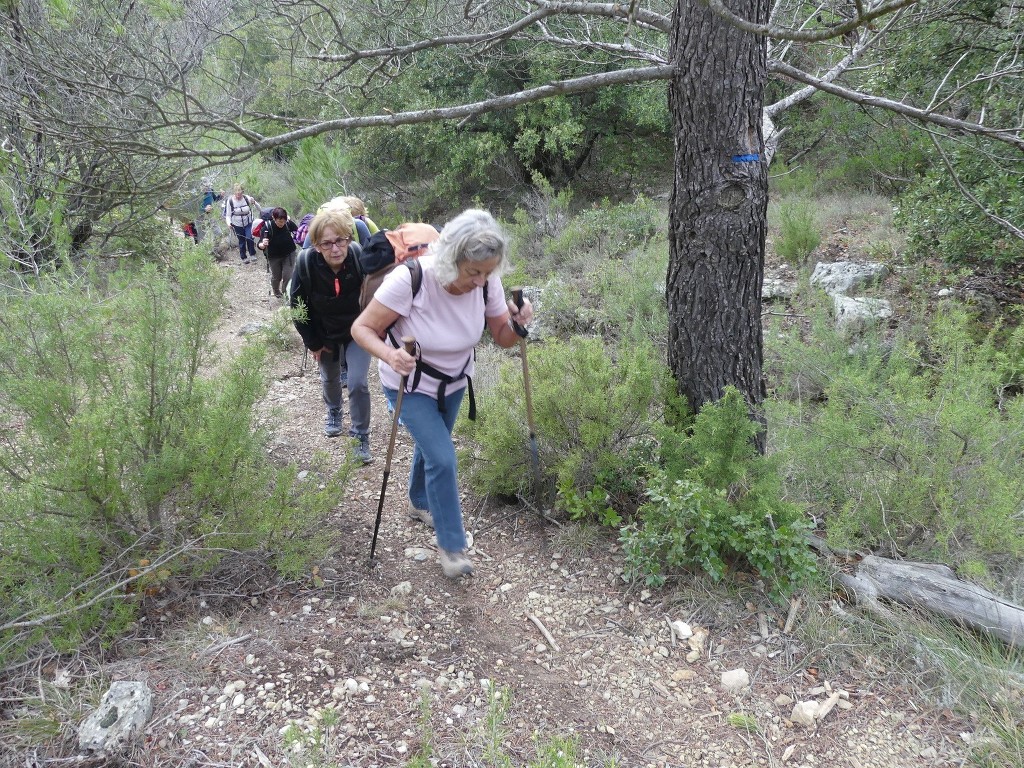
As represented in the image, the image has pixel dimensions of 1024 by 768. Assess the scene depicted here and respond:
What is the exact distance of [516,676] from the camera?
294 centimetres

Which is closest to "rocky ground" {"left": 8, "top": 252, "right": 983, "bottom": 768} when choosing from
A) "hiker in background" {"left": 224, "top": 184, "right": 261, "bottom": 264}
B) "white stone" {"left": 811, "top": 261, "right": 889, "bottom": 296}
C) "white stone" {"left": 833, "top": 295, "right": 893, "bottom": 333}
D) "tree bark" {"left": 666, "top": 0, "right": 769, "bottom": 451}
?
"tree bark" {"left": 666, "top": 0, "right": 769, "bottom": 451}

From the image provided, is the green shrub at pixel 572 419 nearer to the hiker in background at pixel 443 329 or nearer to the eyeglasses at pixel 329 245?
the hiker in background at pixel 443 329

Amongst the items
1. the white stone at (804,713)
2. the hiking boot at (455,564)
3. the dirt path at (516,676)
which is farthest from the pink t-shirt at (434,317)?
the white stone at (804,713)

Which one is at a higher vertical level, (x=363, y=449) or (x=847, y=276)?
(x=847, y=276)

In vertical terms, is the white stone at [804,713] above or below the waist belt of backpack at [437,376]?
below

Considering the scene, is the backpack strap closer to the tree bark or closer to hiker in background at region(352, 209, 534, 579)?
hiker in background at region(352, 209, 534, 579)

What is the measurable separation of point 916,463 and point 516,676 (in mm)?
2208

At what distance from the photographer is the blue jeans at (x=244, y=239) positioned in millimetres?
11930

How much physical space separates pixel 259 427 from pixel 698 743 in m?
2.54

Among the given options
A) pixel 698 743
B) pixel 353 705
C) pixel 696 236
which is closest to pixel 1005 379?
pixel 696 236

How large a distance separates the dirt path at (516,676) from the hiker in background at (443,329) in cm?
45

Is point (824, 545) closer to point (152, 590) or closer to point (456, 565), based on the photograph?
point (456, 565)

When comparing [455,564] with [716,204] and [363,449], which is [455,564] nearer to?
[363,449]

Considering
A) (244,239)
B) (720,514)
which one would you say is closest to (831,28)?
(720,514)
